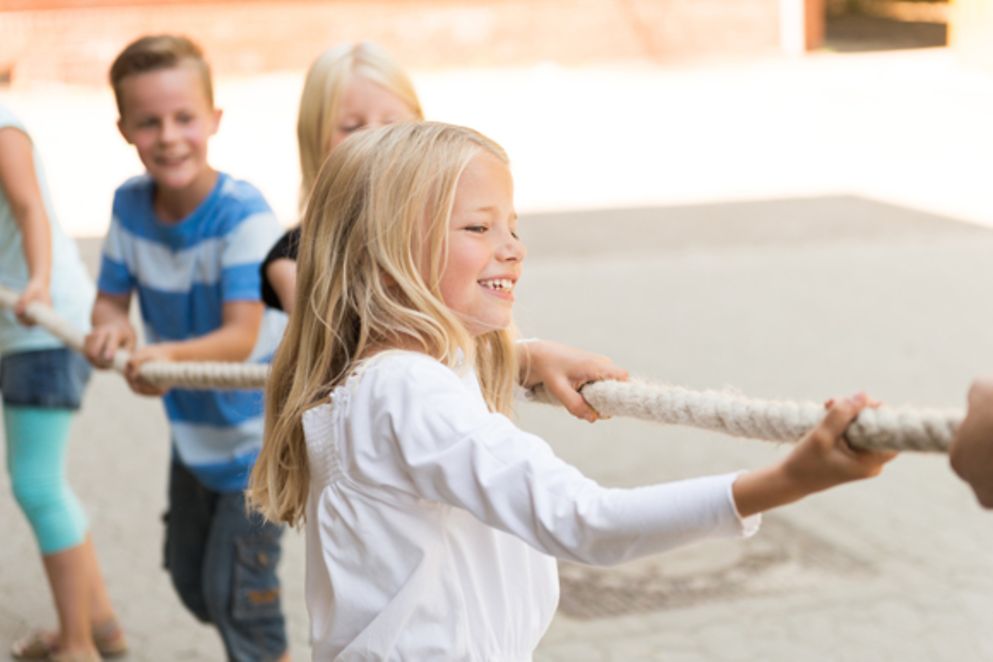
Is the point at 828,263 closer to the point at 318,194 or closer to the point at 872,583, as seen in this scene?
the point at 872,583

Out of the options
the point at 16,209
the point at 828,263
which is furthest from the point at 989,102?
the point at 16,209

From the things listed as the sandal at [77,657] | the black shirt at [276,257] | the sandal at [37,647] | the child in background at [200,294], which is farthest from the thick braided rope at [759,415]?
the sandal at [37,647]

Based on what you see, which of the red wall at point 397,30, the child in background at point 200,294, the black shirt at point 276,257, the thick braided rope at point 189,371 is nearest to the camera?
the thick braided rope at point 189,371

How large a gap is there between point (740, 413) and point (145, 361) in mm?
1337

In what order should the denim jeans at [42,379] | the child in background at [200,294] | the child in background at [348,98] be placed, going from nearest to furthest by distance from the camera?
1. the child in background at [348,98]
2. the child in background at [200,294]
3. the denim jeans at [42,379]

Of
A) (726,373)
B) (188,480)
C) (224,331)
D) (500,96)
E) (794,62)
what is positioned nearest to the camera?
(224,331)

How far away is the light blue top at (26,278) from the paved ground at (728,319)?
28.0 inches

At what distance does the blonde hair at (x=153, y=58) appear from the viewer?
8.56ft

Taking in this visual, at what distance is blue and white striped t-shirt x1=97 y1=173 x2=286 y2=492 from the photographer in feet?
8.33

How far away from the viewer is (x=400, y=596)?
141cm

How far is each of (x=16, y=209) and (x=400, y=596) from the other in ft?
5.72

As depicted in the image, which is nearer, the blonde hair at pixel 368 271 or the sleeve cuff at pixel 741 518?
the sleeve cuff at pixel 741 518

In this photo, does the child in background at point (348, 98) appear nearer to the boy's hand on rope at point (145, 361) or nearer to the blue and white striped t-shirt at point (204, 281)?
the blue and white striped t-shirt at point (204, 281)

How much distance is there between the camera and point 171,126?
8.45 ft
